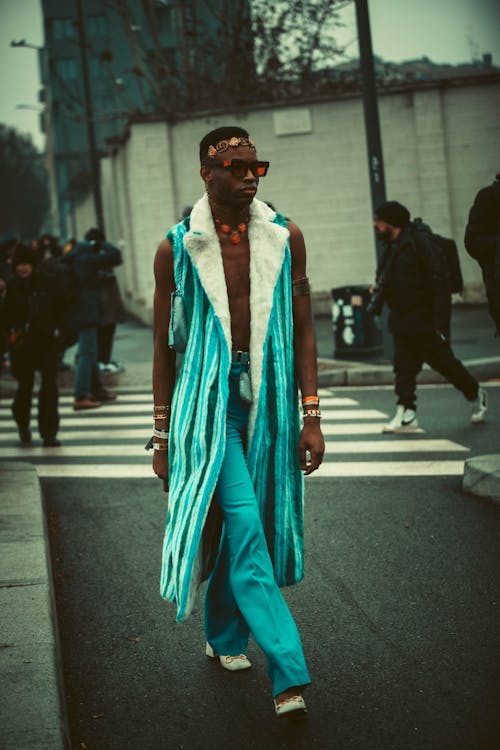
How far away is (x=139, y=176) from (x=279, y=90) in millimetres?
4272

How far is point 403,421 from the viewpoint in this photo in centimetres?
970

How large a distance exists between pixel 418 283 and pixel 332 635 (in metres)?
5.16

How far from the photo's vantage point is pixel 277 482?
405 centimetres

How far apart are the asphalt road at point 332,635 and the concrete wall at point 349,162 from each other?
14.8 meters

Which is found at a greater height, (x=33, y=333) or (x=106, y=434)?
(x=33, y=333)

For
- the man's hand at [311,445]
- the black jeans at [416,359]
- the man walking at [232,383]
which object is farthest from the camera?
the black jeans at [416,359]

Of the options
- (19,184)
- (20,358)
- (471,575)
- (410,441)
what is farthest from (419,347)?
(19,184)

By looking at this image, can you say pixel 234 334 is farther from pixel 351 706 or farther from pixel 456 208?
pixel 456 208

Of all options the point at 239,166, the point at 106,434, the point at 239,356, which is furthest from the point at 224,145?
the point at 106,434

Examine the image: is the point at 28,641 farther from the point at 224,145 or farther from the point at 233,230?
the point at 224,145

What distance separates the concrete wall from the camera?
21719 millimetres

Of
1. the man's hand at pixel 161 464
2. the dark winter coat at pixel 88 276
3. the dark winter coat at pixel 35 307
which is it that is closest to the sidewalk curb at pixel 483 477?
the man's hand at pixel 161 464

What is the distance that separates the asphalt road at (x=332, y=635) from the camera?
12.3 ft

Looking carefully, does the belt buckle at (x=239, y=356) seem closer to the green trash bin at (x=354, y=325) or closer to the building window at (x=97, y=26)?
the green trash bin at (x=354, y=325)
